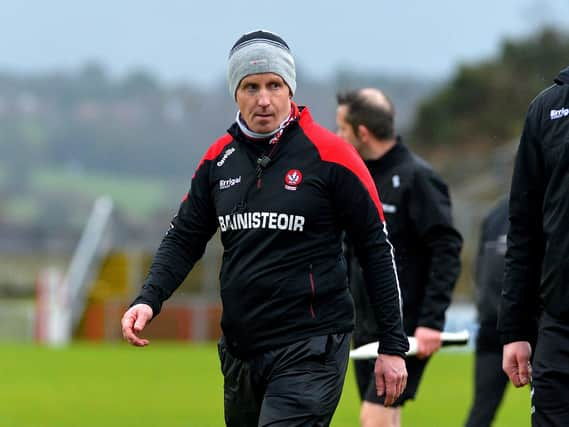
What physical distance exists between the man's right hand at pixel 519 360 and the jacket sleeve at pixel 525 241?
28mm

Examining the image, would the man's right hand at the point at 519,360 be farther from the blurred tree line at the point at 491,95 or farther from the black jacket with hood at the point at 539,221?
the blurred tree line at the point at 491,95

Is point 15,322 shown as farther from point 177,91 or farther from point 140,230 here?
point 177,91

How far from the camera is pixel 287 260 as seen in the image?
5.89m

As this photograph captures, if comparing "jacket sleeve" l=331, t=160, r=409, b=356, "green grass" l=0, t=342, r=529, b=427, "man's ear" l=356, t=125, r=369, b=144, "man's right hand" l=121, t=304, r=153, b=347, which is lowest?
"green grass" l=0, t=342, r=529, b=427

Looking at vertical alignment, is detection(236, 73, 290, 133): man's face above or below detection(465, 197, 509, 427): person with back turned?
above

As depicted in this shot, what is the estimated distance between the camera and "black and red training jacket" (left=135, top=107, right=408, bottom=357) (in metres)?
5.88

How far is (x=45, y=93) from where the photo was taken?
193 ft

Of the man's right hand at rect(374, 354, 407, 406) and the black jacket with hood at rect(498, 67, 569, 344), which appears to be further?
the man's right hand at rect(374, 354, 407, 406)

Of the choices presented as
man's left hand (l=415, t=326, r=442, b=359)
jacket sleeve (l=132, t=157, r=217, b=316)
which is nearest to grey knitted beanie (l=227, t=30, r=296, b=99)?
jacket sleeve (l=132, t=157, r=217, b=316)

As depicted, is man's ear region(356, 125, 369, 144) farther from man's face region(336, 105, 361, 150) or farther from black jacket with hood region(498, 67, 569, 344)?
black jacket with hood region(498, 67, 569, 344)

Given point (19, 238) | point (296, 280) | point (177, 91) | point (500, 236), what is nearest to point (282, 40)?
point (296, 280)

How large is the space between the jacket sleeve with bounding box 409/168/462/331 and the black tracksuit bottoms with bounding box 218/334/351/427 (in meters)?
2.20

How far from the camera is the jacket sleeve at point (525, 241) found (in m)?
5.55

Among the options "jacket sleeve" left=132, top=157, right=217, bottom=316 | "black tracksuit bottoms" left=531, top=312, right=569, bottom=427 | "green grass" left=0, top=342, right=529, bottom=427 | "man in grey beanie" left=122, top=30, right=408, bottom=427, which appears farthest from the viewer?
"green grass" left=0, top=342, right=529, bottom=427
